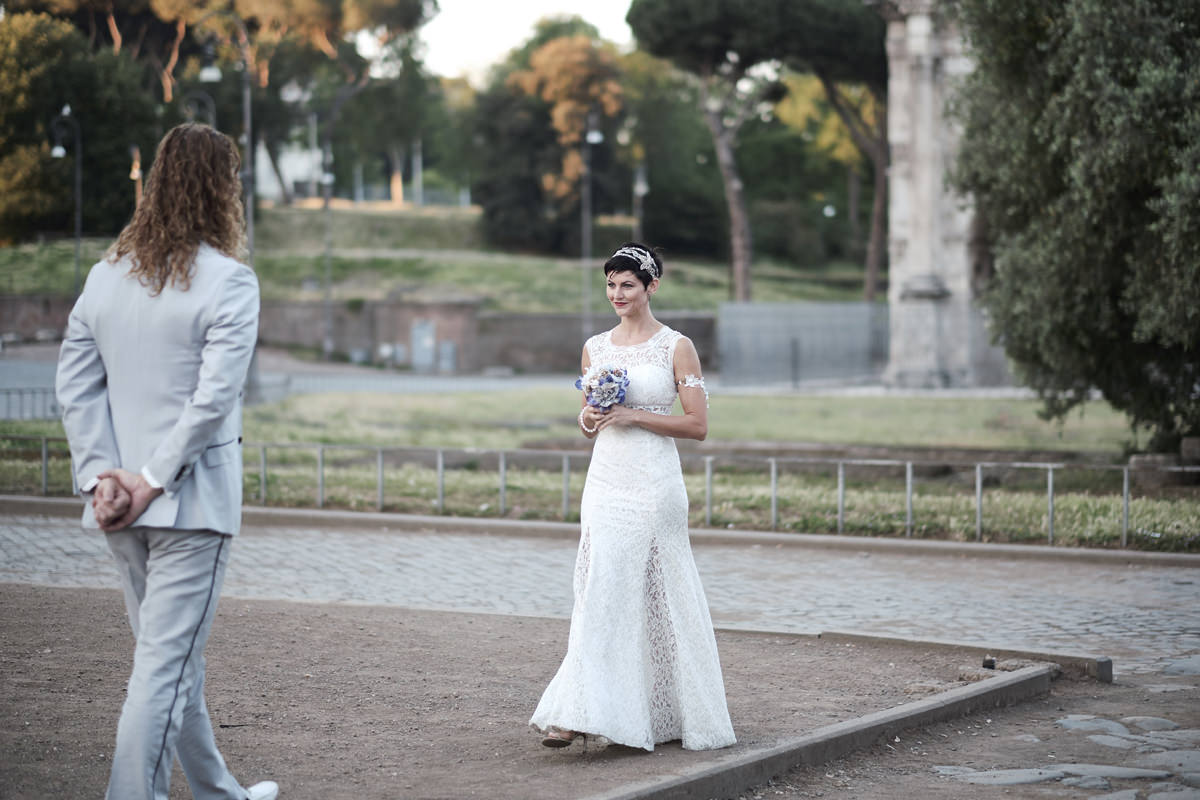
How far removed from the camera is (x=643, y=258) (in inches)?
229

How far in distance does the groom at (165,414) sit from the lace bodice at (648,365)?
1.72m

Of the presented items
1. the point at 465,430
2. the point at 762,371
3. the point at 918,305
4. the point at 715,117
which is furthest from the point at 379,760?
the point at 715,117

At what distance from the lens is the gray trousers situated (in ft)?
13.9

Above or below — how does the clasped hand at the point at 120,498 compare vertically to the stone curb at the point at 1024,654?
above

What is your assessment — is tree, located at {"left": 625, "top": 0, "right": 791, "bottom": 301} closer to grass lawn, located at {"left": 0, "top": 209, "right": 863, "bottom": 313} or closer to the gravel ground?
grass lawn, located at {"left": 0, "top": 209, "right": 863, "bottom": 313}

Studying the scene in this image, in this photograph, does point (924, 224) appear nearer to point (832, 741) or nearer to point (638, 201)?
point (638, 201)

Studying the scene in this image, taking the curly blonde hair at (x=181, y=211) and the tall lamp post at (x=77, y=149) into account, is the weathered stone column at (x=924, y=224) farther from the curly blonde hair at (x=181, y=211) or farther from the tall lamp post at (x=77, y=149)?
the curly blonde hair at (x=181, y=211)

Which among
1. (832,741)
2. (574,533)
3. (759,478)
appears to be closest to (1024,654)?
(832,741)

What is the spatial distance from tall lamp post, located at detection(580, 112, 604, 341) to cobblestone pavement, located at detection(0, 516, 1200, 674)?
1609 inches

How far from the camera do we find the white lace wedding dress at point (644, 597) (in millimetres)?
5578

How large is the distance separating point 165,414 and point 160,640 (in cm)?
61

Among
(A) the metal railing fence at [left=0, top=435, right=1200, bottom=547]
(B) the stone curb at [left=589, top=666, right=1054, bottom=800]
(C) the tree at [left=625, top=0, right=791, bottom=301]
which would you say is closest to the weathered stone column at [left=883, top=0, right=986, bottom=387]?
(C) the tree at [left=625, top=0, right=791, bottom=301]

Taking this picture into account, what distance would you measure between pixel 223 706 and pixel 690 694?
200cm

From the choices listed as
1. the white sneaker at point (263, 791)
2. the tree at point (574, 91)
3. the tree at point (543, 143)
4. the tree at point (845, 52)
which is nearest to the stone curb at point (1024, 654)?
Result: the white sneaker at point (263, 791)
